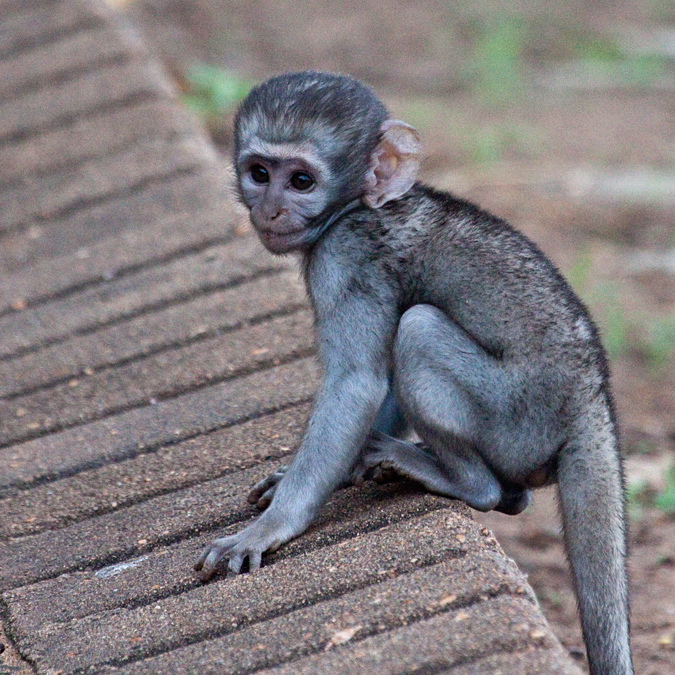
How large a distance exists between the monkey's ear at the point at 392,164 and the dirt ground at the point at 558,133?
1.74 meters

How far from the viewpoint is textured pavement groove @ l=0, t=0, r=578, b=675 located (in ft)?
8.69

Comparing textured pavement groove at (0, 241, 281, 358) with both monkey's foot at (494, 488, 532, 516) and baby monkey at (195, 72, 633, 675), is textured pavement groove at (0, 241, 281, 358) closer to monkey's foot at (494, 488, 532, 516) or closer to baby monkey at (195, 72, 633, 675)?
baby monkey at (195, 72, 633, 675)

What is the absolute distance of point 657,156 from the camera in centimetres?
844

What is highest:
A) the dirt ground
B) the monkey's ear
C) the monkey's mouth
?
the monkey's ear

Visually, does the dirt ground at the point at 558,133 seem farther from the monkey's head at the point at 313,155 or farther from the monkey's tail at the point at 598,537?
the monkey's head at the point at 313,155

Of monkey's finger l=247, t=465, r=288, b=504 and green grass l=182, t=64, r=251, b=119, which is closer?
monkey's finger l=247, t=465, r=288, b=504

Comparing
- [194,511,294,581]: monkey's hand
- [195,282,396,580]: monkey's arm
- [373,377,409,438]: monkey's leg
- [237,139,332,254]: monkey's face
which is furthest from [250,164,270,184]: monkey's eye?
[194,511,294,581]: monkey's hand

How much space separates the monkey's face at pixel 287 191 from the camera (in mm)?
3561

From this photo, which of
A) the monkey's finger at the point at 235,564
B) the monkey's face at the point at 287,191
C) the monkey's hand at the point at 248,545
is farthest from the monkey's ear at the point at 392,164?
the monkey's finger at the point at 235,564

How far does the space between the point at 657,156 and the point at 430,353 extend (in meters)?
5.85

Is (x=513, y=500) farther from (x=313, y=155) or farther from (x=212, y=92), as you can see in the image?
(x=212, y=92)

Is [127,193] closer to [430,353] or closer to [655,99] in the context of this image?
[430,353]

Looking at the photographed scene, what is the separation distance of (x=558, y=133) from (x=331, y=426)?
245 inches

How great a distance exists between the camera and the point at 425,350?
3215mm
